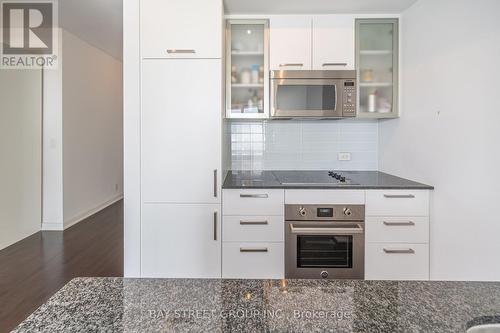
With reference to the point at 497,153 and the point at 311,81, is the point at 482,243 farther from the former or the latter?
the point at 311,81

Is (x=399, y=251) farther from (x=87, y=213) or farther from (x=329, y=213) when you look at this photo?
(x=87, y=213)

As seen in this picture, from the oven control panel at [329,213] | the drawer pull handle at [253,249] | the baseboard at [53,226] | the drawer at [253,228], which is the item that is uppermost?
the oven control panel at [329,213]

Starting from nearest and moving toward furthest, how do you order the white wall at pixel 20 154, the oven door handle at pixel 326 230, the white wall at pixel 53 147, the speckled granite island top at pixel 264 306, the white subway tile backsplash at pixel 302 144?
the speckled granite island top at pixel 264 306
the oven door handle at pixel 326 230
the white subway tile backsplash at pixel 302 144
the white wall at pixel 20 154
the white wall at pixel 53 147

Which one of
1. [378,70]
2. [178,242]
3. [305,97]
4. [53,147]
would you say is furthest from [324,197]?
[53,147]

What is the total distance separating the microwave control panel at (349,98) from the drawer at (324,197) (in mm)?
687

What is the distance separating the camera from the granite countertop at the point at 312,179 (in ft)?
7.47

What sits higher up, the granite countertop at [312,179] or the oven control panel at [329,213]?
the granite countertop at [312,179]

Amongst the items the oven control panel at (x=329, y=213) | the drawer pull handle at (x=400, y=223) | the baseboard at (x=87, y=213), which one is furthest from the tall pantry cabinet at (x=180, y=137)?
the baseboard at (x=87, y=213)

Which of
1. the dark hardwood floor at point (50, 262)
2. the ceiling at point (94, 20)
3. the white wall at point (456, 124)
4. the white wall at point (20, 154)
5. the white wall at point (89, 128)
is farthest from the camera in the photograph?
the white wall at point (89, 128)

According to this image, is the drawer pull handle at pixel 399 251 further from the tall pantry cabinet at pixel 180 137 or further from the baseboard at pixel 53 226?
the baseboard at pixel 53 226

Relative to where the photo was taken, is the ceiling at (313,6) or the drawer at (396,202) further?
the ceiling at (313,6)

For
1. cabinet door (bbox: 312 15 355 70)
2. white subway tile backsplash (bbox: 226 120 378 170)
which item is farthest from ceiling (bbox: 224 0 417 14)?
white subway tile backsplash (bbox: 226 120 378 170)

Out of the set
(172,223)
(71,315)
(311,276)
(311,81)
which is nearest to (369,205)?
(311,276)

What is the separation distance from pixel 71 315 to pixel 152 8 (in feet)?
7.11
